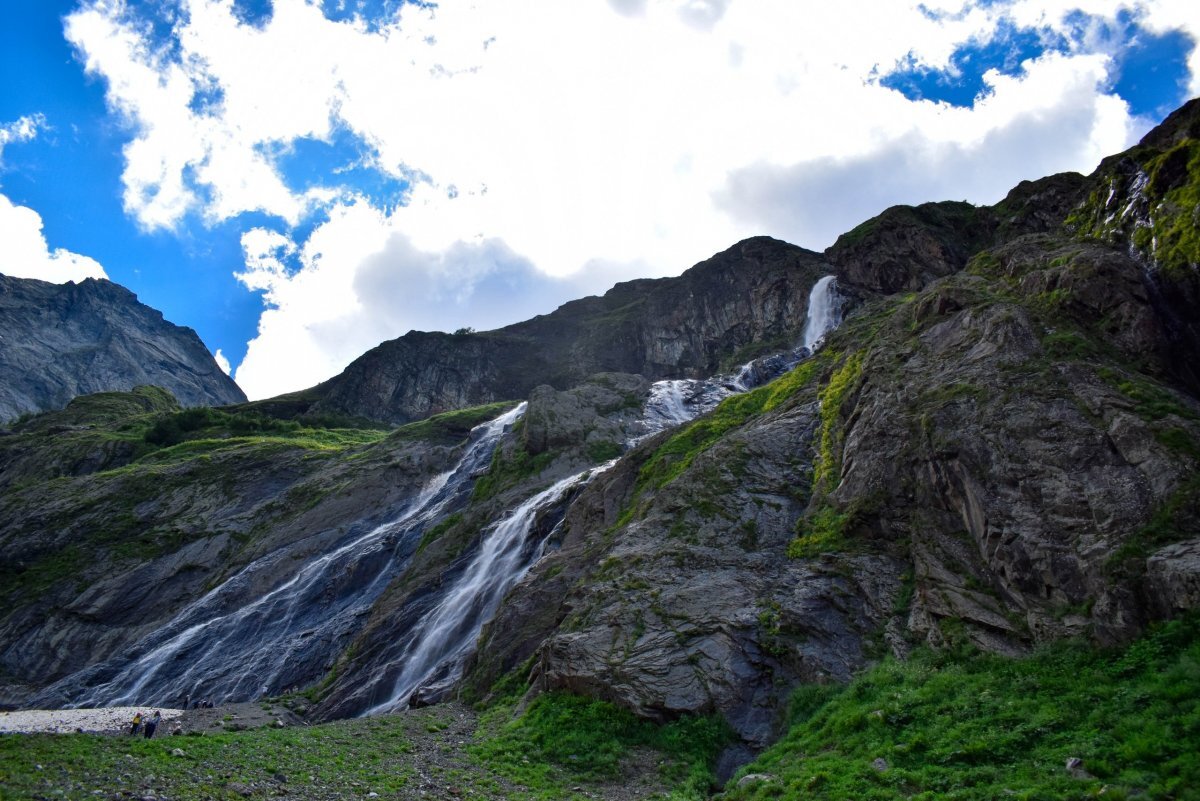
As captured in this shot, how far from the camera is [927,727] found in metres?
16.1

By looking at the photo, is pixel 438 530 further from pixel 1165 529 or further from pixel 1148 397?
pixel 1165 529

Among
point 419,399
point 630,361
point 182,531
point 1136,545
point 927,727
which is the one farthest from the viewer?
point 419,399

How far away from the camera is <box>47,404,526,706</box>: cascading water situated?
139 feet

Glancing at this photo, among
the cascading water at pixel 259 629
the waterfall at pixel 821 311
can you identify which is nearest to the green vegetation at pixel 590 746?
the cascading water at pixel 259 629

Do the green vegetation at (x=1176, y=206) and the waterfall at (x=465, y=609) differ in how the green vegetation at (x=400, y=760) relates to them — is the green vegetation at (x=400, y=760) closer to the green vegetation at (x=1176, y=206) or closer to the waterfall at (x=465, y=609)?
the waterfall at (x=465, y=609)

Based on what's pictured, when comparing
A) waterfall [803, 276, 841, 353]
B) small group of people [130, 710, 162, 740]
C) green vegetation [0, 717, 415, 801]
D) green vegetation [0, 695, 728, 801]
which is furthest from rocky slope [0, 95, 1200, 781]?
waterfall [803, 276, 841, 353]

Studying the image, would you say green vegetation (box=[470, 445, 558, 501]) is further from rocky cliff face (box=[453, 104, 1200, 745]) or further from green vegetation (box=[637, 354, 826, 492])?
rocky cliff face (box=[453, 104, 1200, 745])

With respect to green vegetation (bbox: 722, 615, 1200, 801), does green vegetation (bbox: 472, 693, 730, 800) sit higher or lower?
lower

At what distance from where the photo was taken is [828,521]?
89.1 ft

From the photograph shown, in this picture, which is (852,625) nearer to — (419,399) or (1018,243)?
(1018,243)

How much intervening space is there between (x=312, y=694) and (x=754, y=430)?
26.4 m

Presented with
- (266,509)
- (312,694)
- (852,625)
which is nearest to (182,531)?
(266,509)

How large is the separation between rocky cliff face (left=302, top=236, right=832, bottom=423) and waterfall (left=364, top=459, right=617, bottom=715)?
2017 inches

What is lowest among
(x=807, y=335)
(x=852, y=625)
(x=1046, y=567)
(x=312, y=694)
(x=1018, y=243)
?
(x=312, y=694)
